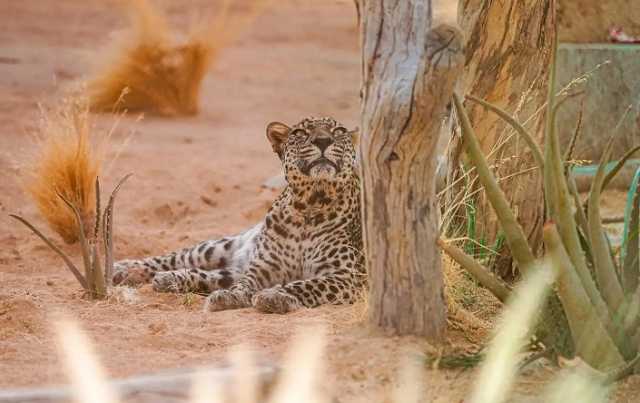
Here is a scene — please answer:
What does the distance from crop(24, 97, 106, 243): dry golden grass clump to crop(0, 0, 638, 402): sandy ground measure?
0.19m

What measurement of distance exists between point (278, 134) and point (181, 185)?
10.2 ft

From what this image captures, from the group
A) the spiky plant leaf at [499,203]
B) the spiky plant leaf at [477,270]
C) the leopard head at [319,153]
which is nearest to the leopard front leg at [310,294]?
the leopard head at [319,153]

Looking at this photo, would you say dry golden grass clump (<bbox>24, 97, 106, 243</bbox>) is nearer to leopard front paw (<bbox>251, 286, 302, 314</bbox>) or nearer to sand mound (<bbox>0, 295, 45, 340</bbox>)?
sand mound (<bbox>0, 295, 45, 340</bbox>)

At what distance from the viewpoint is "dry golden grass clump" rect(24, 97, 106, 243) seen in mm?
7789

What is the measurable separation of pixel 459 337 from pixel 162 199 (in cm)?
467

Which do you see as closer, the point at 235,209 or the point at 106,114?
the point at 235,209

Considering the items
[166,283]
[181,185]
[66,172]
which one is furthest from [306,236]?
[181,185]

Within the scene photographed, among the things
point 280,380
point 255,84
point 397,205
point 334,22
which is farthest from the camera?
point 334,22

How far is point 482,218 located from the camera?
6.59 meters

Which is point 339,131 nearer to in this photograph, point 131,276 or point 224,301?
point 224,301

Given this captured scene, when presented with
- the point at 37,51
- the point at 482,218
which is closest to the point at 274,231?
the point at 482,218

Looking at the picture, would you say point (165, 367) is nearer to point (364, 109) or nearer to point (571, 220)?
point (364, 109)

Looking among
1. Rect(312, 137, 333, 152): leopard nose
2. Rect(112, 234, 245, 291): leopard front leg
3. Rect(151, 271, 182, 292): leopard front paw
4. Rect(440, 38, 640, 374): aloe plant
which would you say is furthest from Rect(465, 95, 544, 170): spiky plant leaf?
Rect(112, 234, 245, 291): leopard front leg

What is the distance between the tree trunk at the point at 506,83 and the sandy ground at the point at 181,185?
1.08 metres
